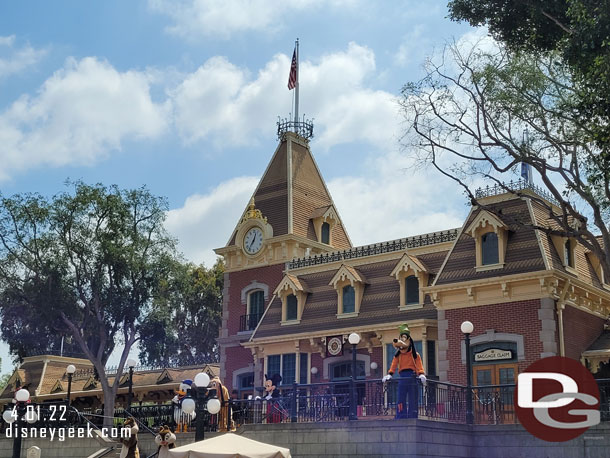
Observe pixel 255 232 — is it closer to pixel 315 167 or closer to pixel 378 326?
pixel 315 167

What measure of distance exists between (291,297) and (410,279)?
575 cm

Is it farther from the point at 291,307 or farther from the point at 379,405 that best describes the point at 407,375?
the point at 291,307

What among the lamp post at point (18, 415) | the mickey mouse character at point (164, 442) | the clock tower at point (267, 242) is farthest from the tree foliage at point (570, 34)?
the lamp post at point (18, 415)

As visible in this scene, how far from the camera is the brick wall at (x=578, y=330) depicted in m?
25.5

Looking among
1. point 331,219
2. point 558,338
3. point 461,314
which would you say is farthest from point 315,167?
point 558,338

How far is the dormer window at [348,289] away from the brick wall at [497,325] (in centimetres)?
498

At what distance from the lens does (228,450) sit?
52.0 feet

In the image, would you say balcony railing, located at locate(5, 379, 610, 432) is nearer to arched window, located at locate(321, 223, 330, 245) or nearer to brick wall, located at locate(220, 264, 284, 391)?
brick wall, located at locate(220, 264, 284, 391)

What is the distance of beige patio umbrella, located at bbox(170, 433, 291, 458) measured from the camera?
15.7 metres

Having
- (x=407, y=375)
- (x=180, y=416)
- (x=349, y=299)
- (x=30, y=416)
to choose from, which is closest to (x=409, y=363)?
(x=407, y=375)

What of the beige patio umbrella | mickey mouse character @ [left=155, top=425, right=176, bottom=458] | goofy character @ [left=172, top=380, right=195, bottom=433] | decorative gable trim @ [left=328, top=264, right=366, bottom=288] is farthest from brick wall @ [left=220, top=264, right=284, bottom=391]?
the beige patio umbrella

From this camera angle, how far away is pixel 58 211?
37250mm

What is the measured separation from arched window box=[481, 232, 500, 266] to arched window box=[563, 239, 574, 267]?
2238mm

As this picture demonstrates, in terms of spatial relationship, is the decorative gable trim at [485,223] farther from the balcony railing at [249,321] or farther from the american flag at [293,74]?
the american flag at [293,74]
